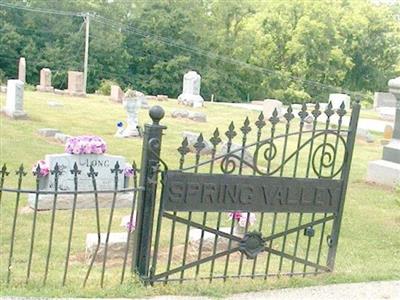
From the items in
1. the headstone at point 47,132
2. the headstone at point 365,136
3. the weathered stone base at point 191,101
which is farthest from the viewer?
the weathered stone base at point 191,101

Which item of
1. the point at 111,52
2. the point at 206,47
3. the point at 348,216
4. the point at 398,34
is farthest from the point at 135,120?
the point at 398,34

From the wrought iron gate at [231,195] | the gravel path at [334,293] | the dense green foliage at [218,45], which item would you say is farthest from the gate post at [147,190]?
the dense green foliage at [218,45]

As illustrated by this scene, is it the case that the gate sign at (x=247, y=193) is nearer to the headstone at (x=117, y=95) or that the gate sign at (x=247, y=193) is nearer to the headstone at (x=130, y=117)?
the headstone at (x=130, y=117)

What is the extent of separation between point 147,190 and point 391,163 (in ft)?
26.3

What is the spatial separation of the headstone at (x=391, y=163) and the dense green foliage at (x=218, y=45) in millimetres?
36957

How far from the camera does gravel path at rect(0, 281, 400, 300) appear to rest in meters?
4.55

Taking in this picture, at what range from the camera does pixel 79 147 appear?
9680 millimetres

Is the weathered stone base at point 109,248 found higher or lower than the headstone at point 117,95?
higher

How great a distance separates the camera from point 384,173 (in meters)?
11.5

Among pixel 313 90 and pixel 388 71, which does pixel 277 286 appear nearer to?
pixel 313 90

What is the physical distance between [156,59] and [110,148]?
38.2 m

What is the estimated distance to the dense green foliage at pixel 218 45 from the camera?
160 feet

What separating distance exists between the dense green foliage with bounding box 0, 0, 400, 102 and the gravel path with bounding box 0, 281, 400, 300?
43.9m

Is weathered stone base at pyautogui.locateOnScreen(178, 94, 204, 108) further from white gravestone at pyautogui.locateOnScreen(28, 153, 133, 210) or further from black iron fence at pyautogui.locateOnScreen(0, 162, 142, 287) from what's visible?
black iron fence at pyautogui.locateOnScreen(0, 162, 142, 287)
